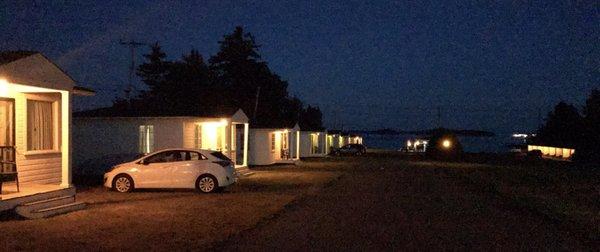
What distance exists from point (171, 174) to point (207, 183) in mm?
1143

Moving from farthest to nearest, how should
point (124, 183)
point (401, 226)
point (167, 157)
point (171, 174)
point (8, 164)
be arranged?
point (167, 157) → point (171, 174) → point (124, 183) → point (8, 164) → point (401, 226)

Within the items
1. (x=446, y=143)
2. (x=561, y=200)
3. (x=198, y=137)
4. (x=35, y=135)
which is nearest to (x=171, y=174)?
(x=35, y=135)

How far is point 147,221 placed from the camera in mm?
14141

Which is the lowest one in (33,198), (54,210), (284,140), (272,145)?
(54,210)

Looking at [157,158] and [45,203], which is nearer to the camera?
[45,203]

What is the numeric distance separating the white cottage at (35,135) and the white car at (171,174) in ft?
7.60

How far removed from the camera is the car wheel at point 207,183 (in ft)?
70.4

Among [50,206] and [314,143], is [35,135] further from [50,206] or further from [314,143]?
[314,143]

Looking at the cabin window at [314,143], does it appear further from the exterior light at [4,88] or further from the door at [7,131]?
the exterior light at [4,88]

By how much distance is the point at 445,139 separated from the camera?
57344mm

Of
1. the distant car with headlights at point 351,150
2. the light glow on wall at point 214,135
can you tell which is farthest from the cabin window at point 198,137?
the distant car with headlights at point 351,150

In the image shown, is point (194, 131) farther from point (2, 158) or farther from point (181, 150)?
point (2, 158)

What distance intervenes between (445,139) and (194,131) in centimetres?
3158

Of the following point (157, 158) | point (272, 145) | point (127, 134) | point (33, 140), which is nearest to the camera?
point (33, 140)
